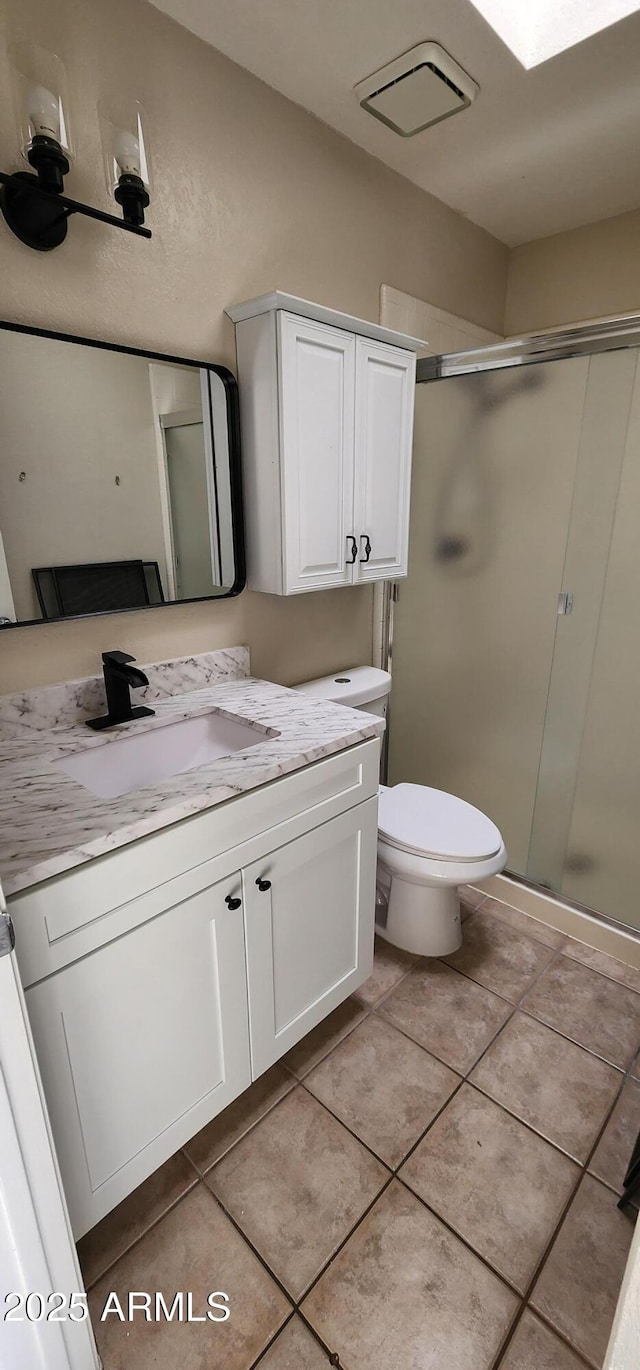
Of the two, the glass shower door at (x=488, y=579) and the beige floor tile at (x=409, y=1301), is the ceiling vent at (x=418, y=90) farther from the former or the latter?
the beige floor tile at (x=409, y=1301)

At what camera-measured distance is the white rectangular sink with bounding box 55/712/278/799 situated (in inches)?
48.1

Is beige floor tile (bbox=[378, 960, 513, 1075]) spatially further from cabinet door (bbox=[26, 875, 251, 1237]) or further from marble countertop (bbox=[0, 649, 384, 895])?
marble countertop (bbox=[0, 649, 384, 895])

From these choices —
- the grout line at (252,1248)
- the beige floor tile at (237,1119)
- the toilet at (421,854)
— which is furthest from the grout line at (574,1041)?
the grout line at (252,1248)

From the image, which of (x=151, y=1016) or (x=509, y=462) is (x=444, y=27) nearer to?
(x=509, y=462)

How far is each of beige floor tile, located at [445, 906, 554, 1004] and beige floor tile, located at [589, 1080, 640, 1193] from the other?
33 centimetres

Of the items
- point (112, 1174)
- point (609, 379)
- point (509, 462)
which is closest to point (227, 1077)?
point (112, 1174)

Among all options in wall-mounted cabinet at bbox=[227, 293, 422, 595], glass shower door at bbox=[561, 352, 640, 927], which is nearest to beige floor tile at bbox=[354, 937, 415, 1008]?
glass shower door at bbox=[561, 352, 640, 927]

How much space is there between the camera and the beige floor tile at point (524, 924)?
1.88m

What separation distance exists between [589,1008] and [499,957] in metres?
0.27

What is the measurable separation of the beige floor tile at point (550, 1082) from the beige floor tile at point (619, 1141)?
2 centimetres

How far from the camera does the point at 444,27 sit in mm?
1252

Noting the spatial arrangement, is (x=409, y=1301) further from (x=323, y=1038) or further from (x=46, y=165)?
(x=46, y=165)

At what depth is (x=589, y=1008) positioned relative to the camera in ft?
5.27

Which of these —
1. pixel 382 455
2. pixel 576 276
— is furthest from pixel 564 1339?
pixel 576 276
